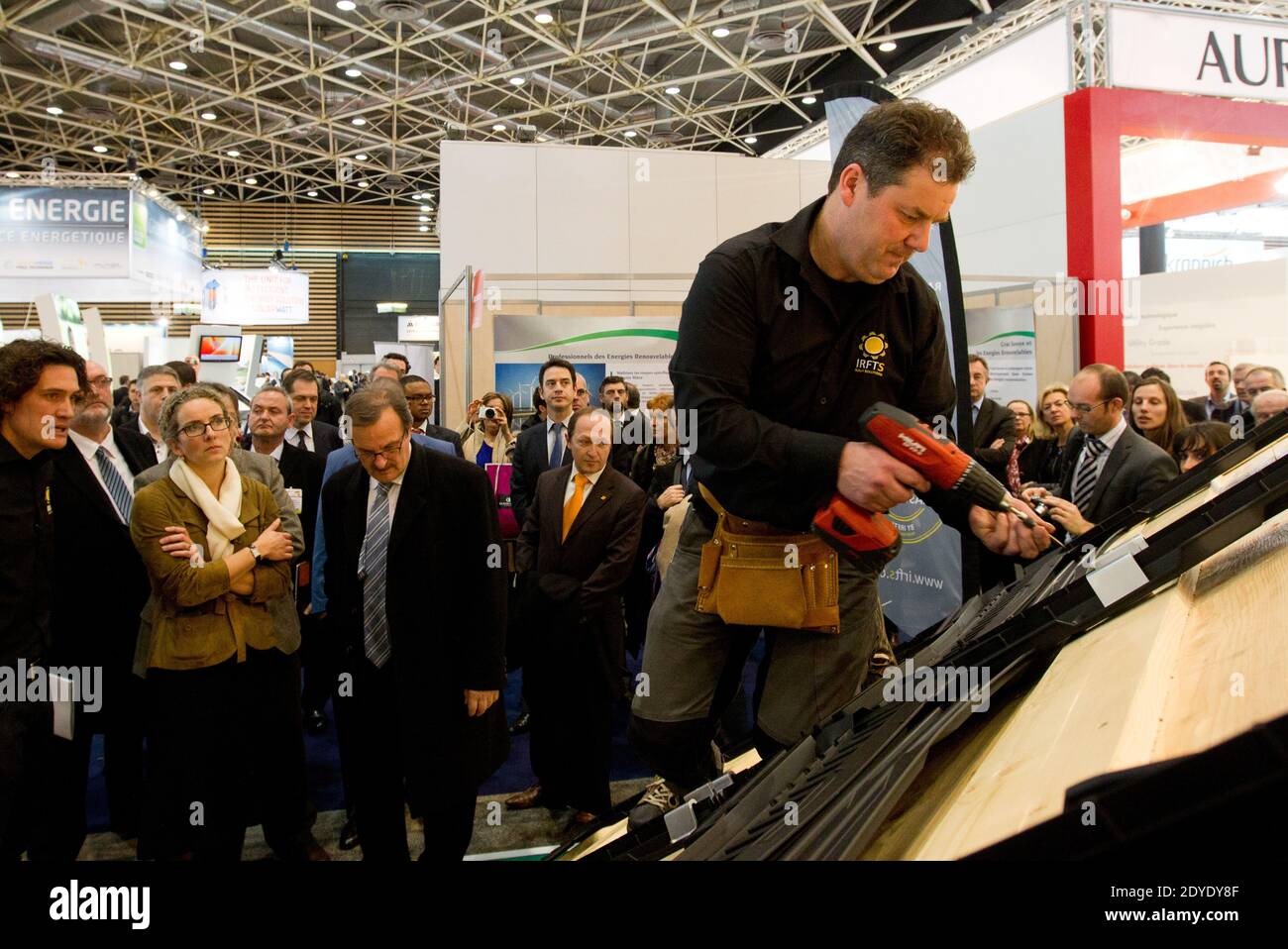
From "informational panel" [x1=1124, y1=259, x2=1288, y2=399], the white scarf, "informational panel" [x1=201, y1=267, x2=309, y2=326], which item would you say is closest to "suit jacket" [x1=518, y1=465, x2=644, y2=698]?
the white scarf

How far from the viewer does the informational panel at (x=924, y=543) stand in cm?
303

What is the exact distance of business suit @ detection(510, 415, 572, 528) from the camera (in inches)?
182

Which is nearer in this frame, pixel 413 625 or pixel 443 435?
pixel 413 625

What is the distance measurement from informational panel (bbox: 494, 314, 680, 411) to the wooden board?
607 centimetres

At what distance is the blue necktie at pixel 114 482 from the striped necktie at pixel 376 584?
1.24 metres

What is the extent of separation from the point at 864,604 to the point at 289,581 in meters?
1.98

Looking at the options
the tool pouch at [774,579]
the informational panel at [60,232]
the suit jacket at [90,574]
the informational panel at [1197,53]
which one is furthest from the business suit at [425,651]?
the informational panel at [60,232]

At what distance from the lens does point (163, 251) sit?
59.2 ft

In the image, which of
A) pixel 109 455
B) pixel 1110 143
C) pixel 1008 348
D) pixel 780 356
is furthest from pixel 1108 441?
pixel 1110 143

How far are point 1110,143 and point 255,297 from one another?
20.0 metres

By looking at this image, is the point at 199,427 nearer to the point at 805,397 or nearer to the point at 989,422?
the point at 805,397

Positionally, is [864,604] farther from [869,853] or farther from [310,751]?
[310,751]

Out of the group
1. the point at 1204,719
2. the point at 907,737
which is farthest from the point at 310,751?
the point at 1204,719

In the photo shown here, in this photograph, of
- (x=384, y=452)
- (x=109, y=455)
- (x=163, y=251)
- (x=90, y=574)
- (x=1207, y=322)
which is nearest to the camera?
(x=384, y=452)
